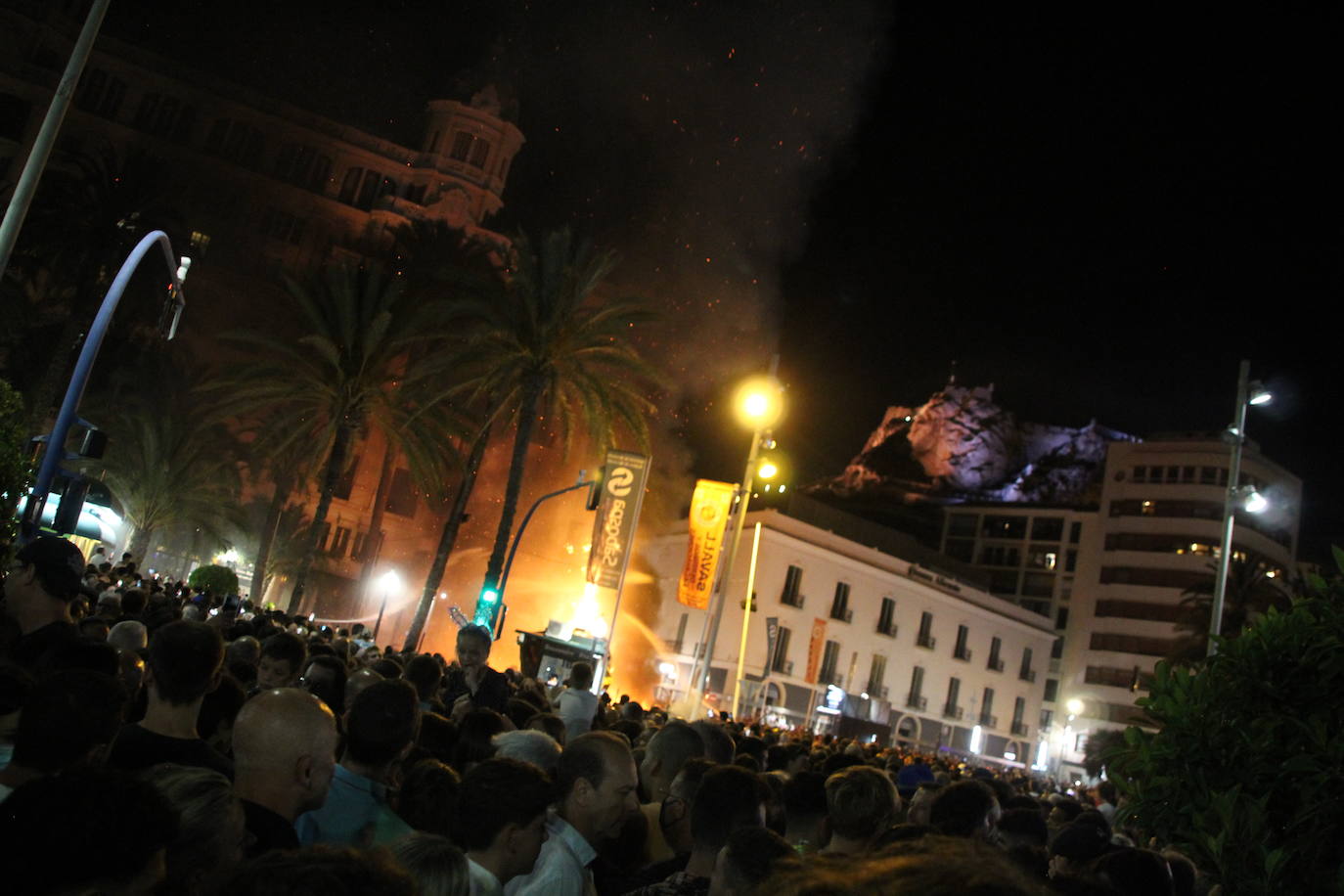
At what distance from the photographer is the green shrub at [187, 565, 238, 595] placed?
30797 millimetres

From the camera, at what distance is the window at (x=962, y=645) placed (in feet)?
193

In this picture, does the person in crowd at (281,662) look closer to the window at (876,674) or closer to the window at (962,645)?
the window at (876,674)

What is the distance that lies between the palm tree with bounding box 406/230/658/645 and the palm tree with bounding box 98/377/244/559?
44.1 ft

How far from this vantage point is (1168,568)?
72.4 meters

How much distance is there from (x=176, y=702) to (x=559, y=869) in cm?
159

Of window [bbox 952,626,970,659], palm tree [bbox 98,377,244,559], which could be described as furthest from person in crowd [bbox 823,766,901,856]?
window [bbox 952,626,970,659]

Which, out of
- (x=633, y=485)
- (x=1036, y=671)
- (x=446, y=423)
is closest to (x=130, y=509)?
(x=446, y=423)

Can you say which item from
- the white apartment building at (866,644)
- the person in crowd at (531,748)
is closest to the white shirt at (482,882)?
the person in crowd at (531,748)

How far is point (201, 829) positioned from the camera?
9.31 feet

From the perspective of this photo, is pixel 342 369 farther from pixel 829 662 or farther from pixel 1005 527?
pixel 1005 527

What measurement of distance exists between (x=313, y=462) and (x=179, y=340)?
82.4 feet

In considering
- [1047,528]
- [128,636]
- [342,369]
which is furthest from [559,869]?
[1047,528]

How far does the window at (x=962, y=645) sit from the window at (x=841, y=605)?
9263 millimetres

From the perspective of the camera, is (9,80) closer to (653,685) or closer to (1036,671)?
(653,685)
